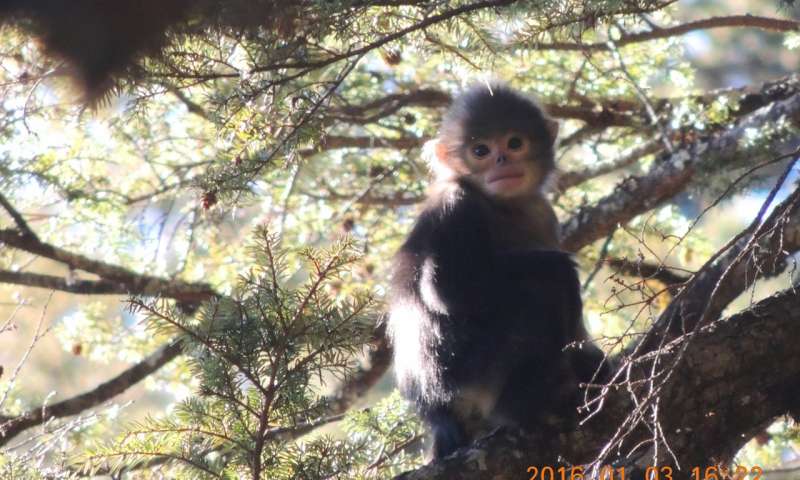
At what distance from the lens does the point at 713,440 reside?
2719 mm

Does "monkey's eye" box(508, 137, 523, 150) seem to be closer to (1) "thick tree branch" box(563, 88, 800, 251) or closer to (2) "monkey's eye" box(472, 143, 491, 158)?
(2) "monkey's eye" box(472, 143, 491, 158)

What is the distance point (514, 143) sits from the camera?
4359 mm

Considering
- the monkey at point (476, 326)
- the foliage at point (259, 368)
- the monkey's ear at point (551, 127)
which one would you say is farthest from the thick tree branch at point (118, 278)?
the monkey's ear at point (551, 127)

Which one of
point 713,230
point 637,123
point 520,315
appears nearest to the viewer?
point 520,315

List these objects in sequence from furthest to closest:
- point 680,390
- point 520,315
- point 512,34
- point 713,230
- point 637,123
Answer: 1. point 713,230
2. point 637,123
3. point 520,315
4. point 512,34
5. point 680,390

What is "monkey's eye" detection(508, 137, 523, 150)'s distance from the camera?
4.34m

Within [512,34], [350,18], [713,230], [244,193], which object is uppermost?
[713,230]

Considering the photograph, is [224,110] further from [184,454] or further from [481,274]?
[481,274]

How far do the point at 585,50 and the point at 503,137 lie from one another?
94 cm

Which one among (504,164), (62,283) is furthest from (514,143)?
(62,283)

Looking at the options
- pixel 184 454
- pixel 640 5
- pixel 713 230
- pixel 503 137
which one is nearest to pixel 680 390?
pixel 640 5

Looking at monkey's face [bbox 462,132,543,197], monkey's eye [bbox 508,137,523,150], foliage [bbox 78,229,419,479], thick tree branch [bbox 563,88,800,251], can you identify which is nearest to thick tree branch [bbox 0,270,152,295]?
foliage [bbox 78,229,419,479]
